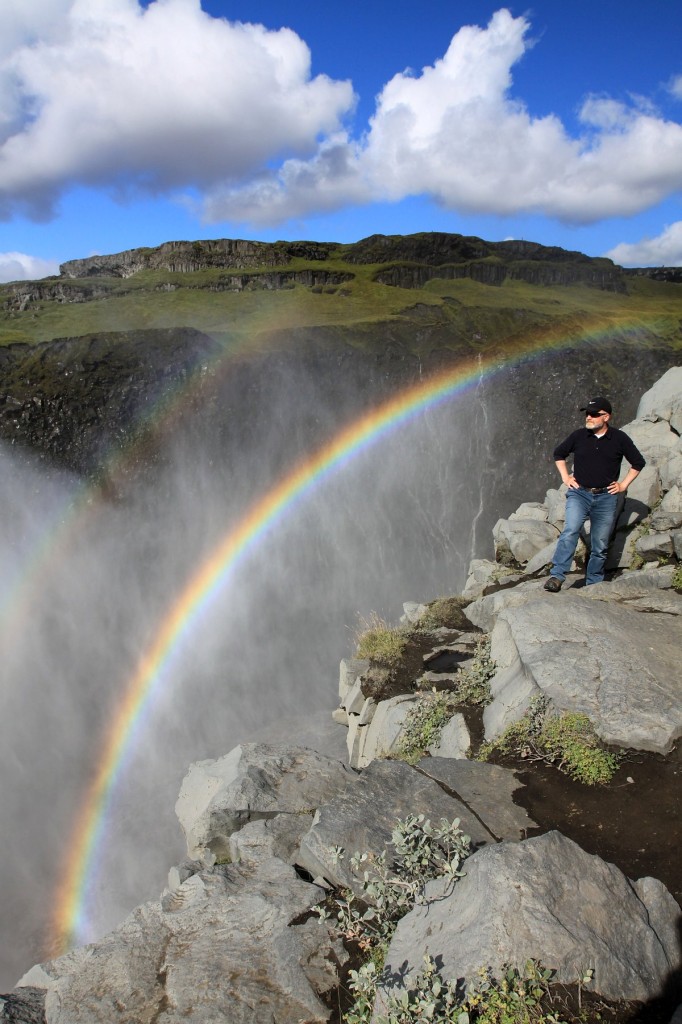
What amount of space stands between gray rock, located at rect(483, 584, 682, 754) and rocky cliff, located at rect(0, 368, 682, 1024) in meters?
0.02

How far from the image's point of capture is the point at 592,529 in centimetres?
966

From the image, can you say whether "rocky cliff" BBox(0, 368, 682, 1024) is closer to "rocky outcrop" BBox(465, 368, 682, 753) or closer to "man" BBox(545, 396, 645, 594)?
"rocky outcrop" BBox(465, 368, 682, 753)

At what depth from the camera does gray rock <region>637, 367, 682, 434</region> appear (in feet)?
44.7

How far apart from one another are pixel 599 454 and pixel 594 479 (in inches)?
14.5

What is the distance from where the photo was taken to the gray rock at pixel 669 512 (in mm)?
10898

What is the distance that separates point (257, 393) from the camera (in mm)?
50594

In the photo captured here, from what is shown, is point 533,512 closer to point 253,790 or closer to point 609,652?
point 609,652

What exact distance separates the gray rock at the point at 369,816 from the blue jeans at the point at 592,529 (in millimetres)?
5035

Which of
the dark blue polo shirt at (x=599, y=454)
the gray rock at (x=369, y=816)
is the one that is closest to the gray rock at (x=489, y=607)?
the dark blue polo shirt at (x=599, y=454)

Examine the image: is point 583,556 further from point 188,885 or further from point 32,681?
point 32,681

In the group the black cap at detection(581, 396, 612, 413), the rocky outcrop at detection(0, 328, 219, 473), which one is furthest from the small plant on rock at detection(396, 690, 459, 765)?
the rocky outcrop at detection(0, 328, 219, 473)

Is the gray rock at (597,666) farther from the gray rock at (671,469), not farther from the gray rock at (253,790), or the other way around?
the gray rock at (671,469)

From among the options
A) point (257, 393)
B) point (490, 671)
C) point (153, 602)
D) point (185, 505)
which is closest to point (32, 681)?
point (153, 602)

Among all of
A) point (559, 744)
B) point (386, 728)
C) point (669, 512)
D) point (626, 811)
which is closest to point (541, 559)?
point (669, 512)
